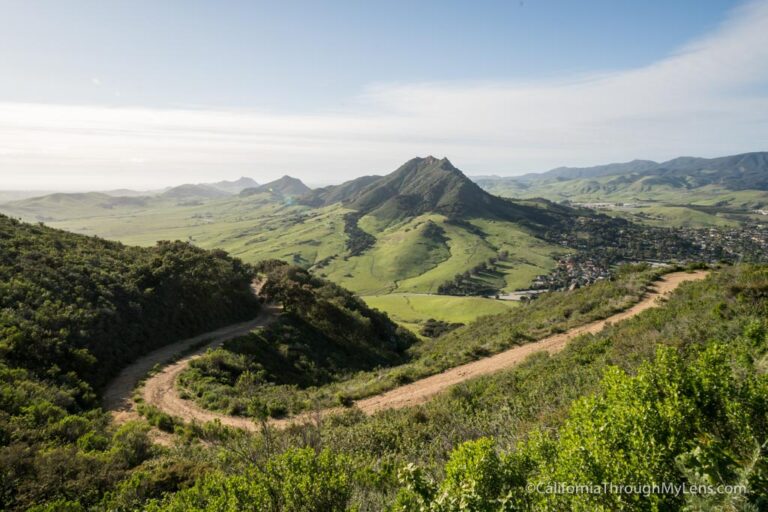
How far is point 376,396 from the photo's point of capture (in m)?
24.5

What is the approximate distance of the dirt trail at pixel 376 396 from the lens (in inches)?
859

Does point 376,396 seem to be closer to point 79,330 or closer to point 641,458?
point 641,458

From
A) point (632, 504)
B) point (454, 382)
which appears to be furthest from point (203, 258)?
point (632, 504)

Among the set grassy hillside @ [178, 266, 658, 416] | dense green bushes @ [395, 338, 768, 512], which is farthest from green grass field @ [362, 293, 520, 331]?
dense green bushes @ [395, 338, 768, 512]

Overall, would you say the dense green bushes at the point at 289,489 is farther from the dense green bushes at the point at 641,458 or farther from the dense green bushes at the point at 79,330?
the dense green bushes at the point at 79,330

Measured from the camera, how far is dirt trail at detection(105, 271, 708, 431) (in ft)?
71.6

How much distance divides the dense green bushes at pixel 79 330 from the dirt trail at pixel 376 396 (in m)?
1.74

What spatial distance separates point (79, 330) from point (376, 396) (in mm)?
21999

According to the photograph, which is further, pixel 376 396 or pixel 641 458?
pixel 376 396

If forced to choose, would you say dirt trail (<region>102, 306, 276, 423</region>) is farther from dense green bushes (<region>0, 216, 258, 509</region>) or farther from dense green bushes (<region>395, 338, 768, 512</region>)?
dense green bushes (<region>395, 338, 768, 512</region>)

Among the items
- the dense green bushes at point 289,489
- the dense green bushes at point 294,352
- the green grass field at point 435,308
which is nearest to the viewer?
the dense green bushes at point 289,489

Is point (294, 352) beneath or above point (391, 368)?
above

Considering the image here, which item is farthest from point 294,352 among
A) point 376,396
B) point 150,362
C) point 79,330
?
point 79,330

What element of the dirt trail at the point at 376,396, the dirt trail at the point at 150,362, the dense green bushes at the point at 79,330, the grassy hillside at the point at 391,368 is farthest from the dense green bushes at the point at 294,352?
the dense green bushes at the point at 79,330
